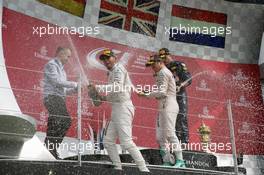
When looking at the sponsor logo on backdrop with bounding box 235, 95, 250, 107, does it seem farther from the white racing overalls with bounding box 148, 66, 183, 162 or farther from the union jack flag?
the white racing overalls with bounding box 148, 66, 183, 162

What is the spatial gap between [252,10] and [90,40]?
1893mm

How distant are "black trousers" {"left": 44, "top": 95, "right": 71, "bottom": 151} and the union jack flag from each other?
180 cm

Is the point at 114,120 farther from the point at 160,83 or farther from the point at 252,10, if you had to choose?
the point at 252,10

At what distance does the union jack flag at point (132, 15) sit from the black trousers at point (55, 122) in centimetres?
180

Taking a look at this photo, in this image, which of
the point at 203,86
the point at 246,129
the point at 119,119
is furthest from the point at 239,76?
the point at 119,119

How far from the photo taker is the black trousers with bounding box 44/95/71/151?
150 inches

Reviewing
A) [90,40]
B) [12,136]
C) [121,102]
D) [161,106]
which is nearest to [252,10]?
[90,40]

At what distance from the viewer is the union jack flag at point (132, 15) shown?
18.5 ft

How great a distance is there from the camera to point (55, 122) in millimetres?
3797

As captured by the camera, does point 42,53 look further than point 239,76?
No

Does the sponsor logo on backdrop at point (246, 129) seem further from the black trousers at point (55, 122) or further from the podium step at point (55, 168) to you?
the podium step at point (55, 168)

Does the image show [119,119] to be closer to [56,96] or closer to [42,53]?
[56,96]

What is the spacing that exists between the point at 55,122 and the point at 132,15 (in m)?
2.27

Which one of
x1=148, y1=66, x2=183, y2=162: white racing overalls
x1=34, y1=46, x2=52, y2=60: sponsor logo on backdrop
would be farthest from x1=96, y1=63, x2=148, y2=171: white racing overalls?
x1=34, y1=46, x2=52, y2=60: sponsor logo on backdrop
